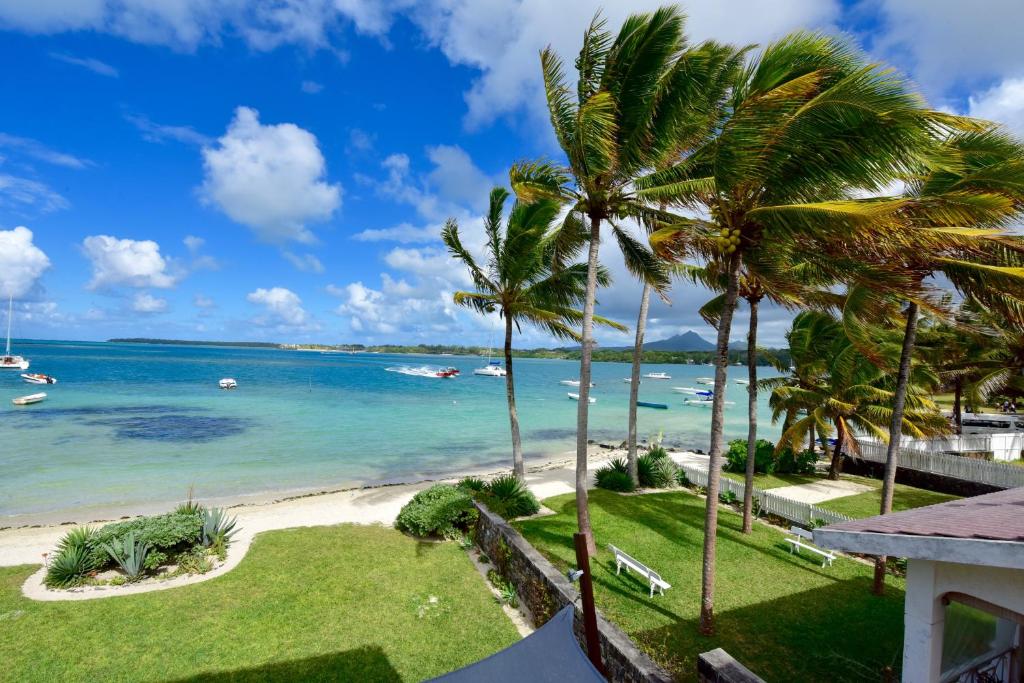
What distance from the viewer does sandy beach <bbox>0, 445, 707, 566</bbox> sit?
10.7 m

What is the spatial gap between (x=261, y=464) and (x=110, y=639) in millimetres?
15846

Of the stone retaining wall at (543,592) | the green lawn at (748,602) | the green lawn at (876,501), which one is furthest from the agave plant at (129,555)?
the green lawn at (876,501)

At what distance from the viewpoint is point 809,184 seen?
649cm

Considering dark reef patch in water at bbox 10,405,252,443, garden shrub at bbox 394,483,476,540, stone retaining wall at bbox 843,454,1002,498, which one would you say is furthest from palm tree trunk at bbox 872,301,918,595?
dark reef patch in water at bbox 10,405,252,443

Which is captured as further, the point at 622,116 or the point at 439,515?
the point at 439,515

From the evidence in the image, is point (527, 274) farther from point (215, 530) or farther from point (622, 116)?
point (215, 530)

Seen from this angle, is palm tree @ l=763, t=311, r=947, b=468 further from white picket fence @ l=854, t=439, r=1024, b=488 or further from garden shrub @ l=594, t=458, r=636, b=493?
garden shrub @ l=594, t=458, r=636, b=493

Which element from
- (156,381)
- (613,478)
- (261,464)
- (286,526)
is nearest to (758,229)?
(613,478)

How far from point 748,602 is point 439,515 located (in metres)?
6.53

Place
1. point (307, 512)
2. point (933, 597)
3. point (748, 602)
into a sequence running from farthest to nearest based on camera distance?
point (307, 512), point (748, 602), point (933, 597)

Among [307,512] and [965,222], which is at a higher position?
[965,222]

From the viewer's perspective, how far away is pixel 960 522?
160 inches

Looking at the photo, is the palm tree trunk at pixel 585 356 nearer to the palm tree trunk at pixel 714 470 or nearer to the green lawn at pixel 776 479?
the palm tree trunk at pixel 714 470

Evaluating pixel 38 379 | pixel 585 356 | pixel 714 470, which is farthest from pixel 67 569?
pixel 38 379
